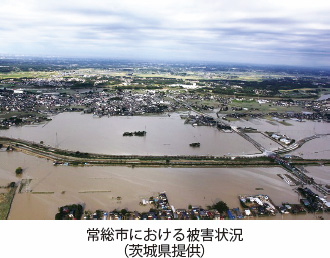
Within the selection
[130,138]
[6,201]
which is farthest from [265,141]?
[6,201]

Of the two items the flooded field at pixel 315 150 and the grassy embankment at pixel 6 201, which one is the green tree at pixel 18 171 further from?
the flooded field at pixel 315 150

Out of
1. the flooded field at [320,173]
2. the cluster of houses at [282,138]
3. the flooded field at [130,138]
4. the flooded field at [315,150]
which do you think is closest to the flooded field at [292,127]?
the cluster of houses at [282,138]

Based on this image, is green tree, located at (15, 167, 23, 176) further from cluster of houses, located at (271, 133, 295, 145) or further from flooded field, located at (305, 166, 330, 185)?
cluster of houses, located at (271, 133, 295, 145)

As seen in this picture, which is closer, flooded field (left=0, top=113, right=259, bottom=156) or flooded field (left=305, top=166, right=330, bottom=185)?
flooded field (left=305, top=166, right=330, bottom=185)

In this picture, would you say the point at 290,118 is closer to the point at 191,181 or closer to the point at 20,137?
the point at 191,181

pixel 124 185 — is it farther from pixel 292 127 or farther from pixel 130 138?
pixel 292 127

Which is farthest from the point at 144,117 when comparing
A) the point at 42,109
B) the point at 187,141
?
the point at 42,109

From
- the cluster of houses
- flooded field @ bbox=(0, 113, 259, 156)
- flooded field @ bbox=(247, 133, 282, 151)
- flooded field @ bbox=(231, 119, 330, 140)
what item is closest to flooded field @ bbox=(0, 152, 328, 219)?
flooded field @ bbox=(0, 113, 259, 156)
